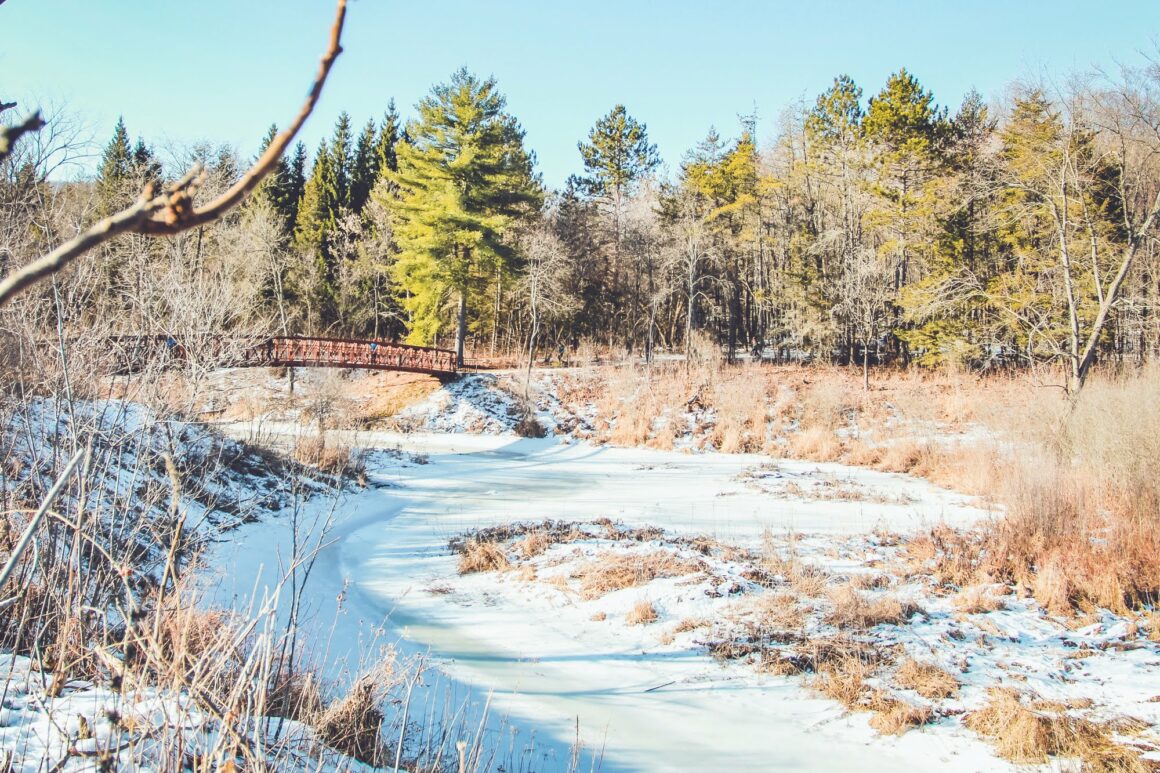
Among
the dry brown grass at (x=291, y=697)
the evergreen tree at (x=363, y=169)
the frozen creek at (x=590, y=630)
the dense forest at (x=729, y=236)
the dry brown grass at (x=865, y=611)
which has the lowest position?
the frozen creek at (x=590, y=630)

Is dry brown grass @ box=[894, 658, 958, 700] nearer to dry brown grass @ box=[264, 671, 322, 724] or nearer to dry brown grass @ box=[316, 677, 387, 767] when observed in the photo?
dry brown grass @ box=[316, 677, 387, 767]

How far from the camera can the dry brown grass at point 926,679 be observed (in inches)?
222

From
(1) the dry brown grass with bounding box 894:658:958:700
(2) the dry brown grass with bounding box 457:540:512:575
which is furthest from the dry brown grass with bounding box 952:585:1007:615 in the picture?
(2) the dry brown grass with bounding box 457:540:512:575

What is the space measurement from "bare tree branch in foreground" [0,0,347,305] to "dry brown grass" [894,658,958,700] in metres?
6.61

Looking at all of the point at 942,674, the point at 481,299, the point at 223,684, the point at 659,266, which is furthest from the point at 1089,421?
the point at 481,299

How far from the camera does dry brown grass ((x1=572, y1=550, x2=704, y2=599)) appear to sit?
8414 millimetres

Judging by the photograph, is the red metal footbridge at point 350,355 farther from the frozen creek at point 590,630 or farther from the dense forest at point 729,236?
the frozen creek at point 590,630

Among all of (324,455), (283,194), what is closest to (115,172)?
(283,194)

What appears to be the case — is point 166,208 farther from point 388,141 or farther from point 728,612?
point 388,141

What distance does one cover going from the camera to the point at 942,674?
585 cm

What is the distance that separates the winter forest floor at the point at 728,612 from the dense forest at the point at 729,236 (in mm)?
4936

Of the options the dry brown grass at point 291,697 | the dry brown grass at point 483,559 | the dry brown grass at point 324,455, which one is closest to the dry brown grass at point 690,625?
the dry brown grass at point 483,559

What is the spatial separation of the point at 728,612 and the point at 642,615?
Result: 0.96 meters

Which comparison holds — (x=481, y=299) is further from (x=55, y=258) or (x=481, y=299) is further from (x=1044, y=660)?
(x=55, y=258)
